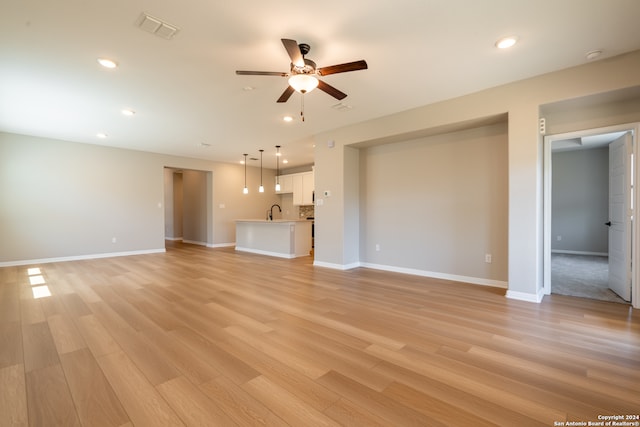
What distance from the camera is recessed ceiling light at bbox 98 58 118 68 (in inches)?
120

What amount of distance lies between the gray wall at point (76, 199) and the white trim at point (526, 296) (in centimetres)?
828

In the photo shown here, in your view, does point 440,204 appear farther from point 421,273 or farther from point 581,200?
point 581,200

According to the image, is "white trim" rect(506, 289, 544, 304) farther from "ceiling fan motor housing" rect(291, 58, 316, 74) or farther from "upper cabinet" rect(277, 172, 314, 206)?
"upper cabinet" rect(277, 172, 314, 206)

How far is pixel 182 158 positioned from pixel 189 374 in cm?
775

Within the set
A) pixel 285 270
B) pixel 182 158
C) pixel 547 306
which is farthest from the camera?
pixel 182 158

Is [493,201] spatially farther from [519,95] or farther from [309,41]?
[309,41]

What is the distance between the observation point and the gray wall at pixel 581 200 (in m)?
7.43

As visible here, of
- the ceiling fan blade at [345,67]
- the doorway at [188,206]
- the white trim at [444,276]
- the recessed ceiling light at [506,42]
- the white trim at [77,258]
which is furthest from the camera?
the doorway at [188,206]

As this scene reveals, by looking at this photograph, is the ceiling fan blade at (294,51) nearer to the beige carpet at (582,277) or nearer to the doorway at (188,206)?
the beige carpet at (582,277)

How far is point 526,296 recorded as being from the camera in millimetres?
3598

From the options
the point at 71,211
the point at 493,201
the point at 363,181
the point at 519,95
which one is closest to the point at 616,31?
the point at 519,95

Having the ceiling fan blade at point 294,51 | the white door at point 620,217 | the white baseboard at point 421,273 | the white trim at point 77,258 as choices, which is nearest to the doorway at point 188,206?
the white trim at point 77,258

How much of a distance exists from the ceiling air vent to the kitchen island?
487 cm

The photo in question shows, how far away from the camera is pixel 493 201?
430 centimetres
